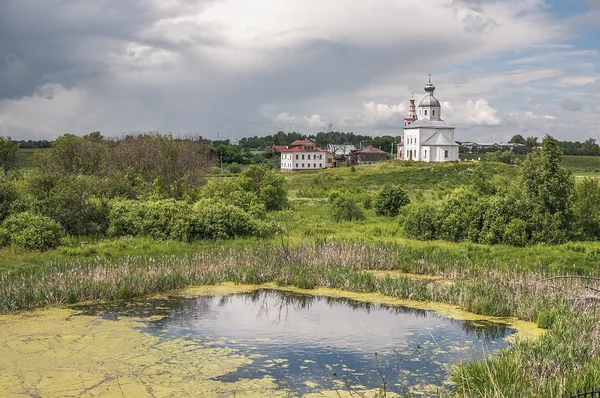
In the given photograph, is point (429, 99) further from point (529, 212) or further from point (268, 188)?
point (529, 212)

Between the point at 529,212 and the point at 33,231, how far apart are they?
61.3ft

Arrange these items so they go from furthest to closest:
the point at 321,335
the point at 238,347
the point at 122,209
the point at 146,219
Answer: the point at 122,209 < the point at 146,219 < the point at 321,335 < the point at 238,347

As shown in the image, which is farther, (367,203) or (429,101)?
(429,101)

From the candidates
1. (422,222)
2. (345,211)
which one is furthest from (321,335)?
(345,211)

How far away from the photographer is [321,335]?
1302 centimetres

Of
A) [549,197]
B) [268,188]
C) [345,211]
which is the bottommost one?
[345,211]

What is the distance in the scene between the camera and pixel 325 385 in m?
10.1

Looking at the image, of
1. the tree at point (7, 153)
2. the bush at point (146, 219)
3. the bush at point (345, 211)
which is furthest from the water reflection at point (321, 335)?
the tree at point (7, 153)

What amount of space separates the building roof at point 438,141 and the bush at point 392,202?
53905 mm

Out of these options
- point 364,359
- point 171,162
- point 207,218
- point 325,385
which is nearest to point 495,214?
point 207,218

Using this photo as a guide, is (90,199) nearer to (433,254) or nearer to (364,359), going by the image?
(433,254)

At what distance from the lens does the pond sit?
33.1 feet

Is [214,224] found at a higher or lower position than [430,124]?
lower

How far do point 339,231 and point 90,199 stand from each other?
11.3 meters
